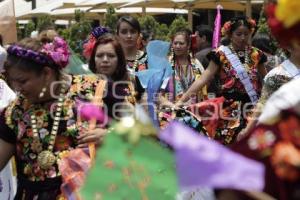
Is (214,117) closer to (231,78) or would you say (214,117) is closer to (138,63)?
(231,78)

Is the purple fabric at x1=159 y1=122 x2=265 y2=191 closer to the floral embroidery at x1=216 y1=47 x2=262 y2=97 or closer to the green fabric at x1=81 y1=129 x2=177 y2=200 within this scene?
the green fabric at x1=81 y1=129 x2=177 y2=200

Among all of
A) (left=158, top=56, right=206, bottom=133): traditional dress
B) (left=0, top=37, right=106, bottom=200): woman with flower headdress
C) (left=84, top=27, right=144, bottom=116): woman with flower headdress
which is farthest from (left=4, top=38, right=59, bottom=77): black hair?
(left=158, top=56, right=206, bottom=133): traditional dress

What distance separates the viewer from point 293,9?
229 centimetres

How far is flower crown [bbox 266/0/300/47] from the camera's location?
7.53 ft

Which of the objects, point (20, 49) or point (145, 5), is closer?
point (20, 49)

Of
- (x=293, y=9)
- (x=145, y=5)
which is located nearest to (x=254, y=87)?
(x=293, y=9)

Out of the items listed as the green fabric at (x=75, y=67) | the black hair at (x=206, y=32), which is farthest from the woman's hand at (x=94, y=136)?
the black hair at (x=206, y=32)

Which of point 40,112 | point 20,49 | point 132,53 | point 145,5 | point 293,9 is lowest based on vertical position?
point 145,5

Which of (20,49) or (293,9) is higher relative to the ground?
(293,9)

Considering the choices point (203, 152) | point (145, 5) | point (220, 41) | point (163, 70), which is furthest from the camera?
point (145, 5)

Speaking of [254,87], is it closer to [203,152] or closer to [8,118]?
[8,118]

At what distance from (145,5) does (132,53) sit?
11.6 m

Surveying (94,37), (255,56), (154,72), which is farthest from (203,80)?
(94,37)

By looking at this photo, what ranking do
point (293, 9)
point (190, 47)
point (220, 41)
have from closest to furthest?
point (293, 9), point (190, 47), point (220, 41)
